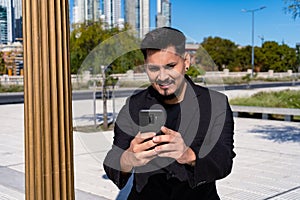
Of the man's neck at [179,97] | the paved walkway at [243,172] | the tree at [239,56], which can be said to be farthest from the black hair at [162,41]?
the tree at [239,56]

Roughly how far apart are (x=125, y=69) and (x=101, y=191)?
381 centimetres

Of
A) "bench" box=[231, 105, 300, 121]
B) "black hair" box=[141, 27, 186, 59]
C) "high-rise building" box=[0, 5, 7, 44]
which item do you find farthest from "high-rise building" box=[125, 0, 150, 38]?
"bench" box=[231, 105, 300, 121]

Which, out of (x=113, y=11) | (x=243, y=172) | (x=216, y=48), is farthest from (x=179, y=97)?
(x=243, y=172)

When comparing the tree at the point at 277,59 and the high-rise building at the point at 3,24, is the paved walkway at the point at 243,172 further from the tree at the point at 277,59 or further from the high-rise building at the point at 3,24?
the tree at the point at 277,59

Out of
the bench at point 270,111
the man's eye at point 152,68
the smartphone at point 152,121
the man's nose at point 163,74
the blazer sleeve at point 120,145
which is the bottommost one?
the bench at point 270,111

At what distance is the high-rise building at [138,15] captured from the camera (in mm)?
1235

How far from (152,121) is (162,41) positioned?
233 millimetres

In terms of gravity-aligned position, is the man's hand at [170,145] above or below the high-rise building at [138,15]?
below

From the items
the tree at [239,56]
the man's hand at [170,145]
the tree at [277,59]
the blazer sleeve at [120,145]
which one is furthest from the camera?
the tree at [277,59]

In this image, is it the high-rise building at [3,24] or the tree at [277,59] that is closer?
the high-rise building at [3,24]

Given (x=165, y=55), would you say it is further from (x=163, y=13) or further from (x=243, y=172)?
(x=243, y=172)

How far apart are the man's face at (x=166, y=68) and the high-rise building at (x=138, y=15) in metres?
0.08

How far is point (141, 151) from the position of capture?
1.09 meters

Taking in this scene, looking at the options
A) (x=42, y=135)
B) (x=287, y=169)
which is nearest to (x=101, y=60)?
(x=42, y=135)
